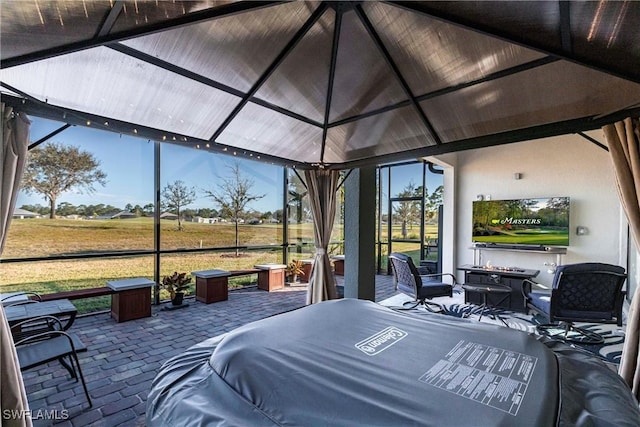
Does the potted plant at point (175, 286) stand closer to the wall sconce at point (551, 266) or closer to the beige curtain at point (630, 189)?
the beige curtain at point (630, 189)

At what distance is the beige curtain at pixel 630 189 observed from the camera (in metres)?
2.18

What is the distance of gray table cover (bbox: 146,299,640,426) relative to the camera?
1.08 meters

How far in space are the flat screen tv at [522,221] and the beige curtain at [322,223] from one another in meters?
4.00

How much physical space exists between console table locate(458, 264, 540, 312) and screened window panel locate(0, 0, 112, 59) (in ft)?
18.5

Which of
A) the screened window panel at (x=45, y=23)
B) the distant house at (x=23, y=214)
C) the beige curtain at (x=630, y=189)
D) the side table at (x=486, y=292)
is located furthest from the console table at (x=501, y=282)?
the distant house at (x=23, y=214)

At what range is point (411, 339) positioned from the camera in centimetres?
169

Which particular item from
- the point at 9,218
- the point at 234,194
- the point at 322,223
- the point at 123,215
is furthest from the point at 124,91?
the point at 234,194

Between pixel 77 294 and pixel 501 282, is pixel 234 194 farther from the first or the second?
pixel 501 282

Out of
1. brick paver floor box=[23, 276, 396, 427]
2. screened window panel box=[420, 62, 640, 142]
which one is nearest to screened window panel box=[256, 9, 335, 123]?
screened window panel box=[420, 62, 640, 142]

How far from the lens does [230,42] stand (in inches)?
80.4

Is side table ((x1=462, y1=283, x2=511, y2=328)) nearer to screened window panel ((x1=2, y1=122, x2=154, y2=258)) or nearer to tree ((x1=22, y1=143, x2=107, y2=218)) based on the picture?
screened window panel ((x1=2, y1=122, x2=154, y2=258))

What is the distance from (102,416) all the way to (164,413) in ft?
5.37

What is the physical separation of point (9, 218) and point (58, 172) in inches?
150

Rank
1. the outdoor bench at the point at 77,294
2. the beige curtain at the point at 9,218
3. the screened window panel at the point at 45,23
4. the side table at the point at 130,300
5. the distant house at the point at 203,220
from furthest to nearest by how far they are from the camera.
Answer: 1. the distant house at the point at 203,220
2. the side table at the point at 130,300
3. the outdoor bench at the point at 77,294
4. the beige curtain at the point at 9,218
5. the screened window panel at the point at 45,23
